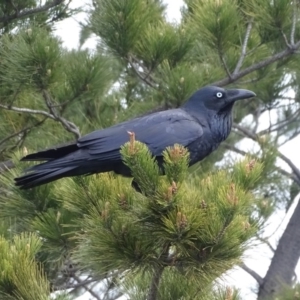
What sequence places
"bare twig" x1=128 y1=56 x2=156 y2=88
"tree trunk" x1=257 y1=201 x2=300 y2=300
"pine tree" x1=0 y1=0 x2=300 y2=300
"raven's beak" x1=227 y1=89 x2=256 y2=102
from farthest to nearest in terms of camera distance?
"tree trunk" x1=257 y1=201 x2=300 y2=300 < "bare twig" x1=128 y1=56 x2=156 y2=88 < "raven's beak" x1=227 y1=89 x2=256 y2=102 < "pine tree" x1=0 y1=0 x2=300 y2=300

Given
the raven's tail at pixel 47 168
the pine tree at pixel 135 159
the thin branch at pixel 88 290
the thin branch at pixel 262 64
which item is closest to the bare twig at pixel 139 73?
the pine tree at pixel 135 159

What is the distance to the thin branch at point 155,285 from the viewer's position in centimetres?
255

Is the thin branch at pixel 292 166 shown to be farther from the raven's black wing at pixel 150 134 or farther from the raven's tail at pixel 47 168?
the raven's tail at pixel 47 168

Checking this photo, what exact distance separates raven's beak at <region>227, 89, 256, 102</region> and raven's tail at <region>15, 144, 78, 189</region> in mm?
692

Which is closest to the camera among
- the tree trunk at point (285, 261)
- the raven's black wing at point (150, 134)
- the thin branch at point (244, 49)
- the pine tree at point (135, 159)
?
the pine tree at point (135, 159)

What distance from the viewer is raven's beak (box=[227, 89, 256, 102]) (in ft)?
10.8

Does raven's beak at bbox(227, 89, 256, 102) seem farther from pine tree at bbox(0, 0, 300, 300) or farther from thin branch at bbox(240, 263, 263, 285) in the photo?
thin branch at bbox(240, 263, 263, 285)

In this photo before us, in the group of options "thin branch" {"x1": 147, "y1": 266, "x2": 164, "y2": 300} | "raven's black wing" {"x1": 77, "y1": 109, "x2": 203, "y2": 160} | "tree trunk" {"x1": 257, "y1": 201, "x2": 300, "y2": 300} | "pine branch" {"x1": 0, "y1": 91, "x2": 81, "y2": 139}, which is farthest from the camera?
"tree trunk" {"x1": 257, "y1": 201, "x2": 300, "y2": 300}

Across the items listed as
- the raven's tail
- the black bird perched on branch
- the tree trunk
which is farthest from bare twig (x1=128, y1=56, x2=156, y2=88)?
the tree trunk

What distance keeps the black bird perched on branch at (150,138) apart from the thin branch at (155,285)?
1.70 feet

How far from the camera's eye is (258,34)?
4.06 meters

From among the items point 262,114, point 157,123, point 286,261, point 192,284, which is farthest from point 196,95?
point 262,114

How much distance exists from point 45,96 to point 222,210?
1536mm

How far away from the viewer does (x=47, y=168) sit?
A: 2.88 metres
